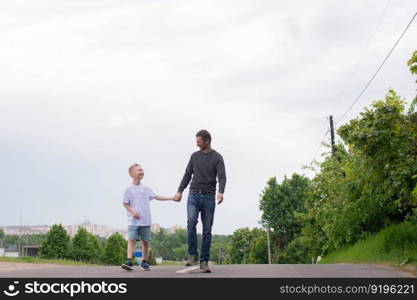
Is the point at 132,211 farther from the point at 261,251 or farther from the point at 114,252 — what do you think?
the point at 114,252

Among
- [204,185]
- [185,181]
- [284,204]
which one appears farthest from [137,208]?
[284,204]

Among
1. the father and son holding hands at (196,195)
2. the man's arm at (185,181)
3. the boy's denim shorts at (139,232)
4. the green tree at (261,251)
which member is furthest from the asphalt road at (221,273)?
the green tree at (261,251)

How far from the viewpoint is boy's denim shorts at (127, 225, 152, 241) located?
9680 millimetres

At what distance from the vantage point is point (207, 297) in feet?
18.4

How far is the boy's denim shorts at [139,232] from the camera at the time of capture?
9680 mm

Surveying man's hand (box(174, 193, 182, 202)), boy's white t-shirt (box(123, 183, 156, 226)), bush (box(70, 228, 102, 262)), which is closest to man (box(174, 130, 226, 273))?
man's hand (box(174, 193, 182, 202))

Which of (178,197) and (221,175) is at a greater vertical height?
(221,175)

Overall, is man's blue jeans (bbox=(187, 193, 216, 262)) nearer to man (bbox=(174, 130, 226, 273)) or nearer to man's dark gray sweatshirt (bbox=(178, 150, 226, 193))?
man (bbox=(174, 130, 226, 273))

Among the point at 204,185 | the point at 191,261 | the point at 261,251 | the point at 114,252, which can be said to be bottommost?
the point at 114,252

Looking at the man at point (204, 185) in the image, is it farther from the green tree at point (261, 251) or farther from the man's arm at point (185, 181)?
the green tree at point (261, 251)

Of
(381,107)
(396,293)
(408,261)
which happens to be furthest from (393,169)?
(396,293)

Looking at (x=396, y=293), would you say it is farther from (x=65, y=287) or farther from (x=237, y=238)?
(x=237, y=238)

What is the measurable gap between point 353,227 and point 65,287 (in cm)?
1626

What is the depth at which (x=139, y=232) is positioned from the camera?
9789mm
